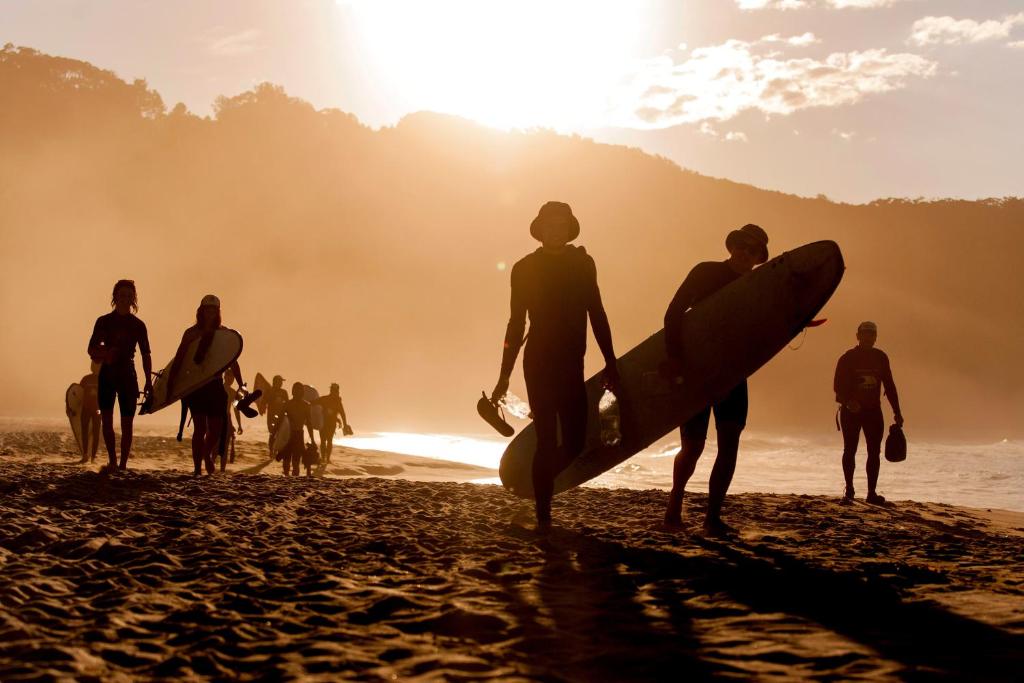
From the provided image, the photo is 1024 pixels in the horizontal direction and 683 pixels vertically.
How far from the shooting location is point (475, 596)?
3.84 metres

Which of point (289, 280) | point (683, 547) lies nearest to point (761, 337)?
point (683, 547)

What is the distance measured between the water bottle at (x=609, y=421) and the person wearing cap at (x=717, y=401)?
0.42m

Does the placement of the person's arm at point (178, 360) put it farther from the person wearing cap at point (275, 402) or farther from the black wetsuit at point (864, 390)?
the black wetsuit at point (864, 390)

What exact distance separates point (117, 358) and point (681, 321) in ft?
17.7

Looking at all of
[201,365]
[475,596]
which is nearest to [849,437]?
[201,365]

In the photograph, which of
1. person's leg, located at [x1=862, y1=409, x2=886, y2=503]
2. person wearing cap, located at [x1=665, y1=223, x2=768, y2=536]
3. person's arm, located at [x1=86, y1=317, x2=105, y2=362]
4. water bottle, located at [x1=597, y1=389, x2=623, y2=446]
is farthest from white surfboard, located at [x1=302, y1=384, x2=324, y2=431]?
person wearing cap, located at [x1=665, y1=223, x2=768, y2=536]

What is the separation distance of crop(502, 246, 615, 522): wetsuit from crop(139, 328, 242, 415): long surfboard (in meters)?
4.23

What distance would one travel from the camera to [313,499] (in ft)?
22.7

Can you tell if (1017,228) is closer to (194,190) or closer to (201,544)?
(194,190)

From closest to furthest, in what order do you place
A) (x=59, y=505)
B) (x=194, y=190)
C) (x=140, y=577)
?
1. (x=140, y=577)
2. (x=59, y=505)
3. (x=194, y=190)

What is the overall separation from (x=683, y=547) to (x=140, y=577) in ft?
9.03

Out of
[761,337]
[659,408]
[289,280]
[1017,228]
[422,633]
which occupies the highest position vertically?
[1017,228]

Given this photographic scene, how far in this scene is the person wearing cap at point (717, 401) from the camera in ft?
17.7

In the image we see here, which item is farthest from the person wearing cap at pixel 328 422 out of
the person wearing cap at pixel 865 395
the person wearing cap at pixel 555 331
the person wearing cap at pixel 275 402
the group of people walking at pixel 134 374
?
the person wearing cap at pixel 555 331
